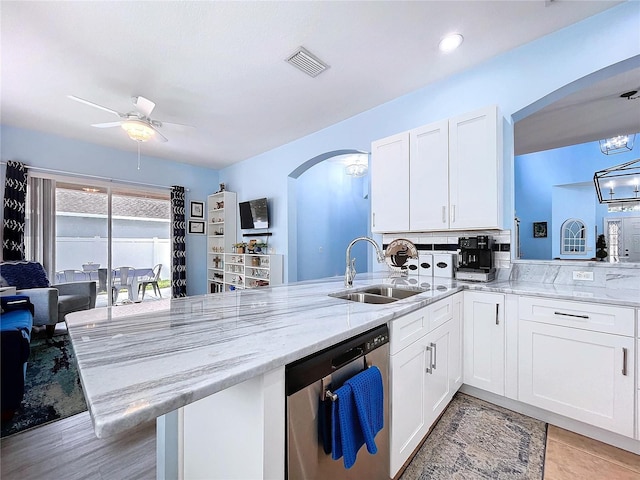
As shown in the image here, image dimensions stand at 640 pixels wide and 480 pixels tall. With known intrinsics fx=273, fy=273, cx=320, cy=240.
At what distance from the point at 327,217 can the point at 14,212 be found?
462cm

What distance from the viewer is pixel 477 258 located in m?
2.21

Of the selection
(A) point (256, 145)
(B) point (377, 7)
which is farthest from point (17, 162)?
(B) point (377, 7)

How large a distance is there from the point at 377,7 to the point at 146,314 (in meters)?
2.25

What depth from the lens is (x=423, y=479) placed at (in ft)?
4.57

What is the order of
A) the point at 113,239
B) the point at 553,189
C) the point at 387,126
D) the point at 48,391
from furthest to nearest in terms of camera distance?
the point at 553,189 → the point at 113,239 → the point at 387,126 → the point at 48,391

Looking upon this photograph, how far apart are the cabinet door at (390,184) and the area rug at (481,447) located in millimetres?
1525

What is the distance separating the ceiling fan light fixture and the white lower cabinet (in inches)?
122

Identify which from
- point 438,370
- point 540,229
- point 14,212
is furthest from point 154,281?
point 540,229

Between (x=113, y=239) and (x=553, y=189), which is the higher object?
(x=553, y=189)

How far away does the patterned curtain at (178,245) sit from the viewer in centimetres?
509

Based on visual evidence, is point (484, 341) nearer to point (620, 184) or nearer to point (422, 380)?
point (422, 380)

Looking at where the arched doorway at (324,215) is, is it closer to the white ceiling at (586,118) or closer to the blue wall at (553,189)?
the white ceiling at (586,118)

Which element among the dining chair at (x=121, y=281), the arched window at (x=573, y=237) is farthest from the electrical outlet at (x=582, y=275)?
the dining chair at (x=121, y=281)

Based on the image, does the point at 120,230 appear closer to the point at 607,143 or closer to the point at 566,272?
the point at 566,272
